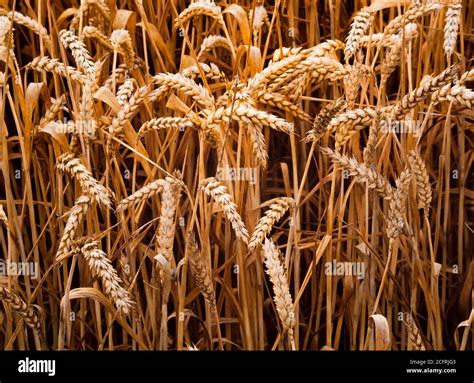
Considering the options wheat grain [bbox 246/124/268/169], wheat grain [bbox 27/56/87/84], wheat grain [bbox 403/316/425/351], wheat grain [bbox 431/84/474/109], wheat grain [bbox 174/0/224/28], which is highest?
wheat grain [bbox 174/0/224/28]

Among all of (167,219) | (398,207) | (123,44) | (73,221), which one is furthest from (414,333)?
(123,44)

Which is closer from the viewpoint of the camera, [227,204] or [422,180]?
[227,204]

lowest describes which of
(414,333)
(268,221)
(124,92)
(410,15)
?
(414,333)

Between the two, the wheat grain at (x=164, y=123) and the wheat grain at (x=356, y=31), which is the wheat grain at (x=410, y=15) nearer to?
the wheat grain at (x=356, y=31)

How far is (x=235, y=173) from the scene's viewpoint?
4.19 ft

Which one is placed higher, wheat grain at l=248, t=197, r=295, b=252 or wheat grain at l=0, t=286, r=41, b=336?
wheat grain at l=248, t=197, r=295, b=252

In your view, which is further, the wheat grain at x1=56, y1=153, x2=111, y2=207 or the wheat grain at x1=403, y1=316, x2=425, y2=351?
the wheat grain at x1=403, y1=316, x2=425, y2=351

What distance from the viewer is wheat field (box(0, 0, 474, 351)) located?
4.05 feet

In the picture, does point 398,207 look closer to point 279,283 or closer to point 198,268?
point 279,283

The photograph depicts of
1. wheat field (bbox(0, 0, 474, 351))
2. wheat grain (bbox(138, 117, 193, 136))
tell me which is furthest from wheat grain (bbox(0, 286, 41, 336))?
wheat grain (bbox(138, 117, 193, 136))

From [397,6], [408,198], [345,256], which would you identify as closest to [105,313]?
[345,256]

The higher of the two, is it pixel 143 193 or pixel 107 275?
pixel 143 193

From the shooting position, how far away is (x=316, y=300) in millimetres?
1330

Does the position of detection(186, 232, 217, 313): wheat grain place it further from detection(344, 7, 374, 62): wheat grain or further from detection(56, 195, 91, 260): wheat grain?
detection(344, 7, 374, 62): wheat grain
